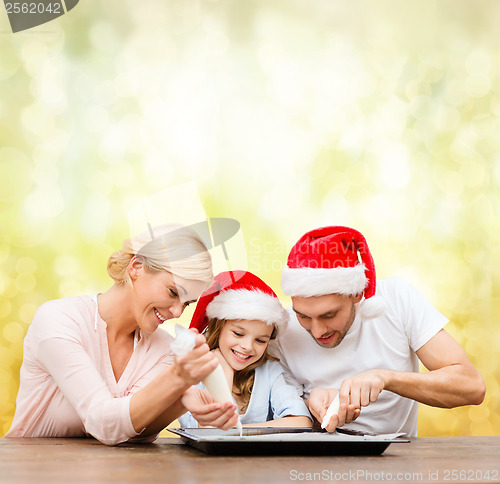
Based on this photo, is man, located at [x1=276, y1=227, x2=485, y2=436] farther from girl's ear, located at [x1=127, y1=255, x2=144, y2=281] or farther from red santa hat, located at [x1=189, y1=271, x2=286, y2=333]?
girl's ear, located at [x1=127, y1=255, x2=144, y2=281]

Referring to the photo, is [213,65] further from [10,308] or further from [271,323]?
[271,323]

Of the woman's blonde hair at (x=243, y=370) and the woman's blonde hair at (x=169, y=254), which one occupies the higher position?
the woman's blonde hair at (x=169, y=254)

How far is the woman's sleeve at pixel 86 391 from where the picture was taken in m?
1.28

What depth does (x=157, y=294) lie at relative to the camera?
1.55m

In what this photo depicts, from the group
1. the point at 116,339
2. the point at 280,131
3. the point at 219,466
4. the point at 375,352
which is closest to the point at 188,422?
the point at 116,339

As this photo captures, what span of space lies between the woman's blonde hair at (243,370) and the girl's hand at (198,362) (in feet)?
2.04

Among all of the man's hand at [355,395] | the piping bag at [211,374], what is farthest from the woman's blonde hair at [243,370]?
the piping bag at [211,374]

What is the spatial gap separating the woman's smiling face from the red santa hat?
0.20m

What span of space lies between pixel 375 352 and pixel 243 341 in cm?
39

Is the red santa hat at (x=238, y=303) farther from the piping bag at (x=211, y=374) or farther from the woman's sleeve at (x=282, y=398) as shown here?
the piping bag at (x=211, y=374)

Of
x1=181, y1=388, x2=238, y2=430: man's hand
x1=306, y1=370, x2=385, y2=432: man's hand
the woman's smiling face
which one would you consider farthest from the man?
x1=181, y1=388, x2=238, y2=430: man's hand

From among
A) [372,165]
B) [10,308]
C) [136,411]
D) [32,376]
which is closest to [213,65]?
[372,165]

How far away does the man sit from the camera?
1731 millimetres

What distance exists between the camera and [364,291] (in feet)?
6.04
